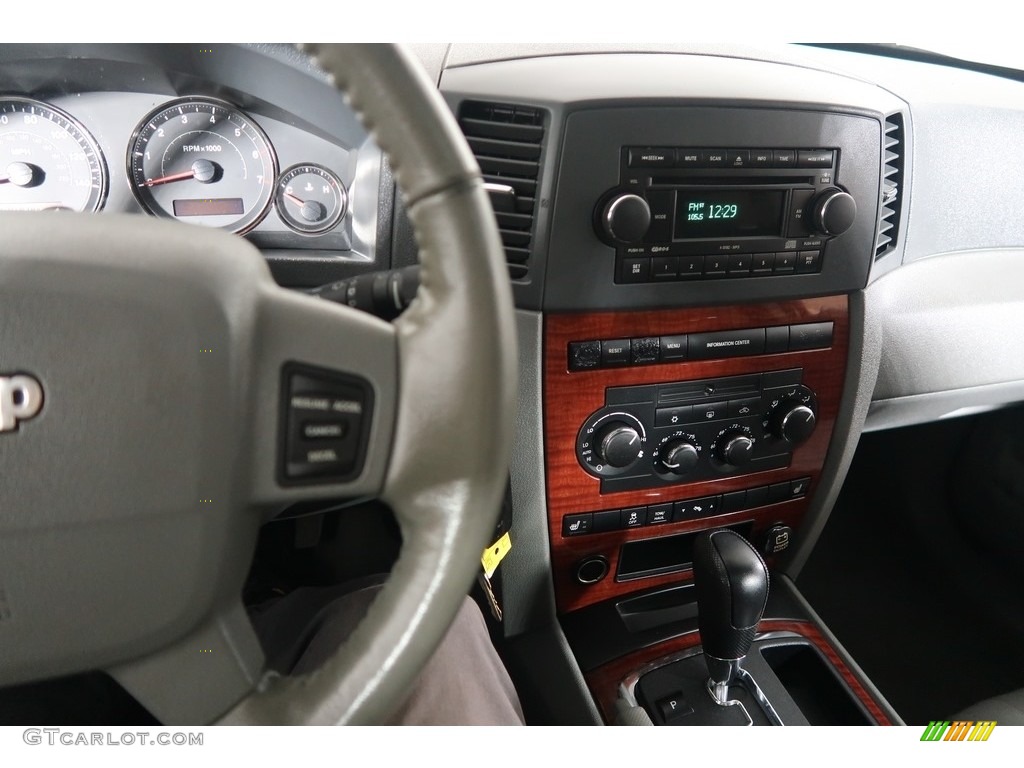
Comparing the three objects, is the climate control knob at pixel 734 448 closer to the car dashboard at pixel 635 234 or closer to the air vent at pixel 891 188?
the car dashboard at pixel 635 234

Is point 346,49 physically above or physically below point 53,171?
above

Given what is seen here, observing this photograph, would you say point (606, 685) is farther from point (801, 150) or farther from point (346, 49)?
point (346, 49)

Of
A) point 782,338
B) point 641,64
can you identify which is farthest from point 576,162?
point 782,338

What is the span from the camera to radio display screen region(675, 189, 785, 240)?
1001 millimetres

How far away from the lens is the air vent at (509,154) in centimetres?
93

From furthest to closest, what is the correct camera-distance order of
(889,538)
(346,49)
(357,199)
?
(889,538) < (357,199) < (346,49)

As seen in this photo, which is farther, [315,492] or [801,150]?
[801,150]

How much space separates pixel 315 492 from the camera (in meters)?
0.57

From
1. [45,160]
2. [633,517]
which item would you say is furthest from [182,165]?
[633,517]

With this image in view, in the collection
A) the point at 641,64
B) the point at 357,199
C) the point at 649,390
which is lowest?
the point at 649,390

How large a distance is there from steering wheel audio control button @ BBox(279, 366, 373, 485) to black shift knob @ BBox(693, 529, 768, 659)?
24.7 inches

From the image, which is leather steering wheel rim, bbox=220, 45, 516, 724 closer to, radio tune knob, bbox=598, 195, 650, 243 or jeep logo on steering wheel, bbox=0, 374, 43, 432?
jeep logo on steering wheel, bbox=0, 374, 43, 432

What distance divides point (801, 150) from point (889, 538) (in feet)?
3.72

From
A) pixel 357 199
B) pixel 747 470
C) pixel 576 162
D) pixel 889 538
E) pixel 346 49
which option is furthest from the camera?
pixel 889 538
